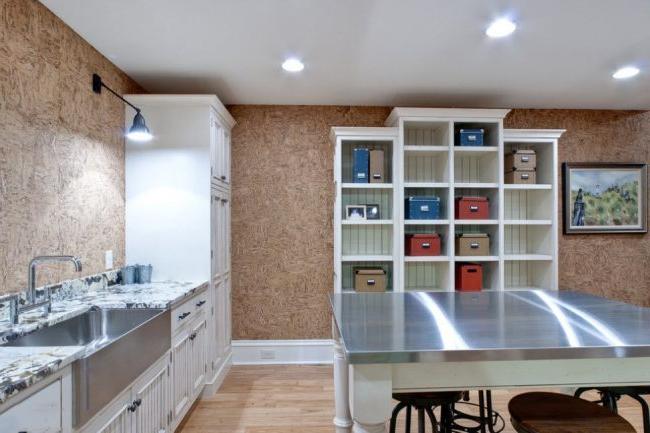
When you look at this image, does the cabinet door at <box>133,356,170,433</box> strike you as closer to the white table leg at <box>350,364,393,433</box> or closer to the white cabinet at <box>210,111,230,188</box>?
the white table leg at <box>350,364,393,433</box>

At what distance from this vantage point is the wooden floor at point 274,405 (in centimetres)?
256

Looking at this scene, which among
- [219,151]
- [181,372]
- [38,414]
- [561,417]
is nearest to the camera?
[38,414]

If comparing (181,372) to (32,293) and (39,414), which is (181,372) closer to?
(32,293)

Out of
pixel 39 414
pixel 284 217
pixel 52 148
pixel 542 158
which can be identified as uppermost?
pixel 542 158

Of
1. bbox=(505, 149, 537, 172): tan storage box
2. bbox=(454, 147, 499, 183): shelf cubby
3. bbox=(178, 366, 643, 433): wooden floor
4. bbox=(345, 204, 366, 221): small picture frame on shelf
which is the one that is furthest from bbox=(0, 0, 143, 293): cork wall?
bbox=(505, 149, 537, 172): tan storage box

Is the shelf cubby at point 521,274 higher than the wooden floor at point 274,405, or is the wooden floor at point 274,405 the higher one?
the shelf cubby at point 521,274

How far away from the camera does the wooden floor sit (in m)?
2.56

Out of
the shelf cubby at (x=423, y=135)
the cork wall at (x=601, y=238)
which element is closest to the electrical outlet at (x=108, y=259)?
the shelf cubby at (x=423, y=135)

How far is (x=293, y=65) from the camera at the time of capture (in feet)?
9.20

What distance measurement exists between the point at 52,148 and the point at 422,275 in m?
3.11

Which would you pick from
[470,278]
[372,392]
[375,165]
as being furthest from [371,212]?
[372,392]

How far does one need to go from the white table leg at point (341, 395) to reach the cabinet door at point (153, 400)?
946mm

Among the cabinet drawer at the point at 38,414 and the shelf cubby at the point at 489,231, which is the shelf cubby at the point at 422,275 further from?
the cabinet drawer at the point at 38,414

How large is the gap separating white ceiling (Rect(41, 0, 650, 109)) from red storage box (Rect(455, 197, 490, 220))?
987mm
